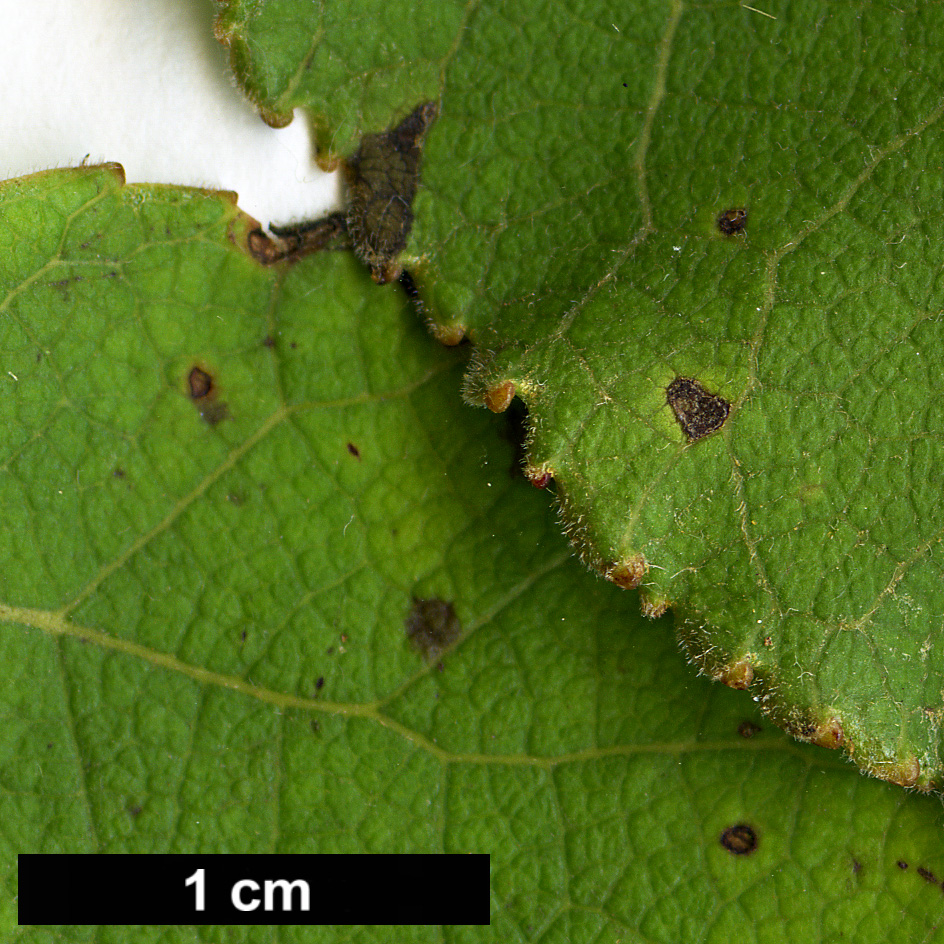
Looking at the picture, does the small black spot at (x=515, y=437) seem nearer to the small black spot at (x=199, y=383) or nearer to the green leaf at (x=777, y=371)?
the green leaf at (x=777, y=371)

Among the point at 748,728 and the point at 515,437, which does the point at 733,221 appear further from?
the point at 748,728

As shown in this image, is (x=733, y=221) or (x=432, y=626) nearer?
(x=733, y=221)

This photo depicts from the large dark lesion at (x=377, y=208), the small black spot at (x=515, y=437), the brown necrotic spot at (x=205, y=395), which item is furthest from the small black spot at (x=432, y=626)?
the large dark lesion at (x=377, y=208)

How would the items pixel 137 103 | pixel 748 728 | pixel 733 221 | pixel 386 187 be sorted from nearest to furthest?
1. pixel 733 221
2. pixel 386 187
3. pixel 748 728
4. pixel 137 103

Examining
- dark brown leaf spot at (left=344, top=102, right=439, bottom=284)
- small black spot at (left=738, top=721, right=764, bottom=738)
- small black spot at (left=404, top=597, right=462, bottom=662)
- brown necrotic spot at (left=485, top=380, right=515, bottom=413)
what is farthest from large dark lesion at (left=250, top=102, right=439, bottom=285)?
small black spot at (left=738, top=721, right=764, bottom=738)

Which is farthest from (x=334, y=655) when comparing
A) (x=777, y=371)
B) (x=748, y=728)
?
(x=777, y=371)

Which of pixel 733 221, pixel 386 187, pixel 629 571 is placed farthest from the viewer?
pixel 386 187
